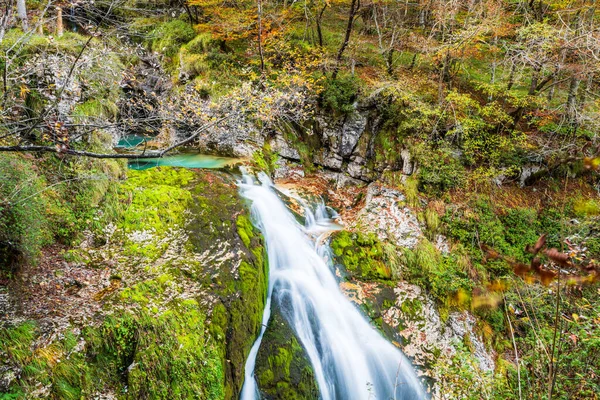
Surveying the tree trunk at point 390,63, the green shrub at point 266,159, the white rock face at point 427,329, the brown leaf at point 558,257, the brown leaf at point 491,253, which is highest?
the tree trunk at point 390,63

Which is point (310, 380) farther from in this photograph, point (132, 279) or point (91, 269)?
point (91, 269)

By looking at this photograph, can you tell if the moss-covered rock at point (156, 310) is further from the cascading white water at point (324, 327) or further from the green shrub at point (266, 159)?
the green shrub at point (266, 159)

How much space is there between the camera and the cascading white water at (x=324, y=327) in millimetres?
5867

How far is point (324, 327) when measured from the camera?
254 inches

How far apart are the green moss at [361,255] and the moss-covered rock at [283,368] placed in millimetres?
2649

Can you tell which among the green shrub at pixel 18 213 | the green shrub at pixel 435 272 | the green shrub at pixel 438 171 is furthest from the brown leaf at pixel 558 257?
the green shrub at pixel 438 171

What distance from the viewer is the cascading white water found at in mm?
5867

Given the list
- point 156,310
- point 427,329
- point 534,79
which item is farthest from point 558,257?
point 534,79

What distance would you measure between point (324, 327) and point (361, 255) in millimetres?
2308

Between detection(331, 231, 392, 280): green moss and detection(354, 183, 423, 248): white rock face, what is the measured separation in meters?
0.65

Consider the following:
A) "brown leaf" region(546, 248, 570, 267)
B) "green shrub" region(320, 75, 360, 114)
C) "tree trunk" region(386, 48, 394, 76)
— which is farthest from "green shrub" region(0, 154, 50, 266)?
"tree trunk" region(386, 48, 394, 76)

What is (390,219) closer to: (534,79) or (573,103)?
(534,79)

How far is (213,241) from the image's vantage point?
223 inches

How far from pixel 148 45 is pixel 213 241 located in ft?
33.8
